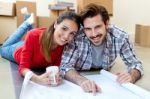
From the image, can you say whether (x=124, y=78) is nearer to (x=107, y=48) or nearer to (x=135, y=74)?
(x=135, y=74)

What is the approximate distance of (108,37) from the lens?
1.78 m

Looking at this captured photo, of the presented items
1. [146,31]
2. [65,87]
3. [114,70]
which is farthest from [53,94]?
[146,31]

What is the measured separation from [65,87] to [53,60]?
16.1 inches

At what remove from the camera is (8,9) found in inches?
131

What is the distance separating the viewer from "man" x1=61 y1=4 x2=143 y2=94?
1.62m

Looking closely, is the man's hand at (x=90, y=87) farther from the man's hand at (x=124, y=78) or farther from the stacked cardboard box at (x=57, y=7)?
the stacked cardboard box at (x=57, y=7)

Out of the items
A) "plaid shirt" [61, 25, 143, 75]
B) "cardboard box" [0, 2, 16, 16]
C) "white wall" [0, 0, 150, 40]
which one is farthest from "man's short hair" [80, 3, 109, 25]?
"white wall" [0, 0, 150, 40]

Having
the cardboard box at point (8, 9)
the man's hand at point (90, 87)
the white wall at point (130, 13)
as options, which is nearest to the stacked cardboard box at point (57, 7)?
the cardboard box at point (8, 9)

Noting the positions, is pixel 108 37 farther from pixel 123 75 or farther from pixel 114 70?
pixel 114 70

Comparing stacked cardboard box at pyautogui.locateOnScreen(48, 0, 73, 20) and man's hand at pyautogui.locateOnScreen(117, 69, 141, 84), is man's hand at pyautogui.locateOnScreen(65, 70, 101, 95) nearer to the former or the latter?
man's hand at pyautogui.locateOnScreen(117, 69, 141, 84)

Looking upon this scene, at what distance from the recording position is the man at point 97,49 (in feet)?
5.33

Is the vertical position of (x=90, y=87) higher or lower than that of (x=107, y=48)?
lower

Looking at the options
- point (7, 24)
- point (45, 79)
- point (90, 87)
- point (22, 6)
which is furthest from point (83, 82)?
point (7, 24)

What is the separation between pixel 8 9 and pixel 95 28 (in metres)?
1.98
